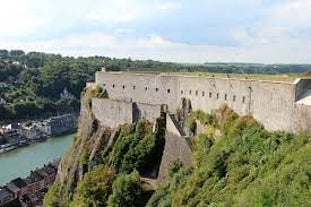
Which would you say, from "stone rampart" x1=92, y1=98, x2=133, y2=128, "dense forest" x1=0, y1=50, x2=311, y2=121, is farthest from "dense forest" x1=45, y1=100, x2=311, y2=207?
"dense forest" x1=0, y1=50, x2=311, y2=121

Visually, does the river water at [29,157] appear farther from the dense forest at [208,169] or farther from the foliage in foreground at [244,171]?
the foliage in foreground at [244,171]

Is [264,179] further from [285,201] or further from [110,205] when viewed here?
[110,205]

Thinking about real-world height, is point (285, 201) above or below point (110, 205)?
above

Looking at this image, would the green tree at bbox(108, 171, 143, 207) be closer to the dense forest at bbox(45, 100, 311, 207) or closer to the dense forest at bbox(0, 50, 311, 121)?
the dense forest at bbox(45, 100, 311, 207)

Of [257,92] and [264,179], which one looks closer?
[264,179]

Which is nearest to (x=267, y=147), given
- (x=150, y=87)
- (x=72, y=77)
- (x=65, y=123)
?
(x=150, y=87)

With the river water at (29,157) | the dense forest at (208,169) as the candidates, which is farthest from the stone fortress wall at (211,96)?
the river water at (29,157)

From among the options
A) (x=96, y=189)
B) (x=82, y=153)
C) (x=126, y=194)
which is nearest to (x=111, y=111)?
(x=82, y=153)
